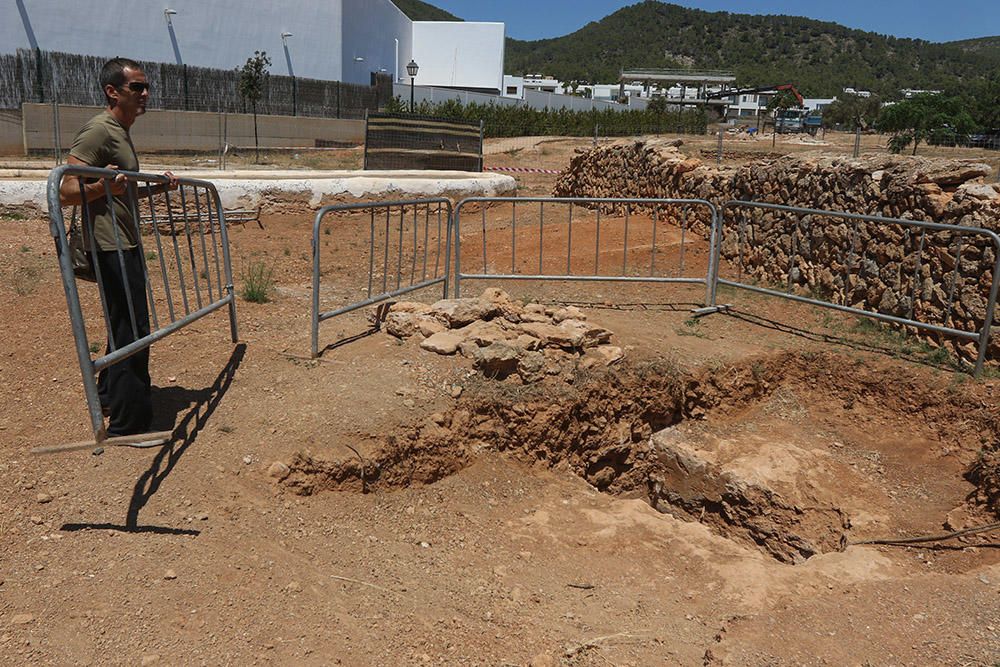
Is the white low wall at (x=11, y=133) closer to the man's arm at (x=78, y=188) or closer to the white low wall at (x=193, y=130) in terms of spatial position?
the white low wall at (x=193, y=130)

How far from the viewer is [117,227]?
401cm

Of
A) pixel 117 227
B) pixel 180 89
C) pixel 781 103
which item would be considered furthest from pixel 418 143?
pixel 781 103

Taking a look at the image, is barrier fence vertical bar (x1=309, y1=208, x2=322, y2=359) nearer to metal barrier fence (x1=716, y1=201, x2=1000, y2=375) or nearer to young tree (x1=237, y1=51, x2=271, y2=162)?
metal barrier fence (x1=716, y1=201, x2=1000, y2=375)

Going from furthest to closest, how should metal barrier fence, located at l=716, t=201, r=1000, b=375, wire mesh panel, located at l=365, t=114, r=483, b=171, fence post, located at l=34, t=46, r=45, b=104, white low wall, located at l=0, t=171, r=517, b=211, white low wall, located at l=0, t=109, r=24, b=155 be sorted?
fence post, located at l=34, t=46, r=45, b=104, white low wall, located at l=0, t=109, r=24, b=155, wire mesh panel, located at l=365, t=114, r=483, b=171, white low wall, located at l=0, t=171, r=517, b=211, metal barrier fence, located at l=716, t=201, r=1000, b=375

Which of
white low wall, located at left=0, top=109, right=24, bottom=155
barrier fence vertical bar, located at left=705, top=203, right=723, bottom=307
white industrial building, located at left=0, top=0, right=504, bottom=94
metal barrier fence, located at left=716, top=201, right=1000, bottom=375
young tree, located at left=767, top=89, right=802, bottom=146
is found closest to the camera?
metal barrier fence, located at left=716, top=201, right=1000, bottom=375

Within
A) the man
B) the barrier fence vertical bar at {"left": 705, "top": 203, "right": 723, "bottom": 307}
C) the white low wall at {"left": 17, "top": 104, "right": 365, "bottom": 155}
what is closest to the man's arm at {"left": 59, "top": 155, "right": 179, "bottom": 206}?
the man

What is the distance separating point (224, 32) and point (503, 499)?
31.6 m

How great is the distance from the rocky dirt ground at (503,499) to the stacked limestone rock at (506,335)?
86mm

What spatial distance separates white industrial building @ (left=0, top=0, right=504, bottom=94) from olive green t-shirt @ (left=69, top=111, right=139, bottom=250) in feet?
88.0

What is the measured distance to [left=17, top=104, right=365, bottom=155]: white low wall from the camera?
19.3 metres

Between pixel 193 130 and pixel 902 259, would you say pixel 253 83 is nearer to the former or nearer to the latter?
pixel 193 130

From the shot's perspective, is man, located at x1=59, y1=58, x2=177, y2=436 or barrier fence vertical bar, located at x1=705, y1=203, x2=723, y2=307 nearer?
man, located at x1=59, y1=58, x2=177, y2=436

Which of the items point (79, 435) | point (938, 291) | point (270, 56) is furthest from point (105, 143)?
point (270, 56)

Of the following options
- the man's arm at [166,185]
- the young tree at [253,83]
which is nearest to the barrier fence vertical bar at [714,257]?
the man's arm at [166,185]
